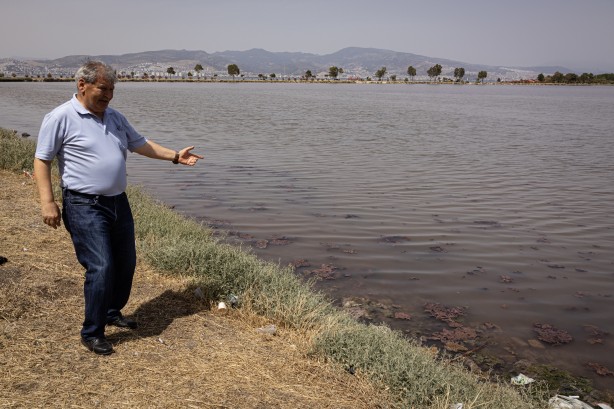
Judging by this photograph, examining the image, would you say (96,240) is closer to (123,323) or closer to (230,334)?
(123,323)

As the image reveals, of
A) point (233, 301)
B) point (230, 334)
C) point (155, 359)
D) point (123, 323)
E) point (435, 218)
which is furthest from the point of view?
point (435, 218)

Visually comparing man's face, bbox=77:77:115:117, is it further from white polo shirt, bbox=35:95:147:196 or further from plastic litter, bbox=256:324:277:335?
plastic litter, bbox=256:324:277:335

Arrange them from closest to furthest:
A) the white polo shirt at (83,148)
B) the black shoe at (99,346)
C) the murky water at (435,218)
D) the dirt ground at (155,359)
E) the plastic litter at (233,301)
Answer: the dirt ground at (155,359) → the white polo shirt at (83,148) → the black shoe at (99,346) → the plastic litter at (233,301) → the murky water at (435,218)

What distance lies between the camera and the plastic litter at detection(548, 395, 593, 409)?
4.74m

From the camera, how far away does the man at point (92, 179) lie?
163 inches

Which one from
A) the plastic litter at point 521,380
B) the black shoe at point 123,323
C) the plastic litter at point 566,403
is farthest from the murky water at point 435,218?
the black shoe at point 123,323

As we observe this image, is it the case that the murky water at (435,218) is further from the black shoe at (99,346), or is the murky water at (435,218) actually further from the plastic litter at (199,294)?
the black shoe at (99,346)

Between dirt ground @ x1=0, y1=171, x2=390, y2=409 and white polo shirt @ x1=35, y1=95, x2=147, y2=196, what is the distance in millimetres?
1432

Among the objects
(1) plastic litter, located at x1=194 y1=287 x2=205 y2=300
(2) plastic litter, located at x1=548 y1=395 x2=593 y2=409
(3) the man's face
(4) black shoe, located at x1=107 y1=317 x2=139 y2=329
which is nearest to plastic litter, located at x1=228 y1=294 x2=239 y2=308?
(1) plastic litter, located at x1=194 y1=287 x2=205 y2=300

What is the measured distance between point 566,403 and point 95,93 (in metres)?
4.97

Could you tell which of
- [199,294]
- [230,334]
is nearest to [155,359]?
[230,334]

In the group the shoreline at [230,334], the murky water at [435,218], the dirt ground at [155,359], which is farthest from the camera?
the murky water at [435,218]

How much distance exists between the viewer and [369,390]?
430 centimetres

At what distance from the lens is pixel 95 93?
4160 millimetres
